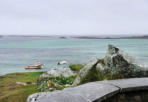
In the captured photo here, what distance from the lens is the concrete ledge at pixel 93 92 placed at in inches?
127

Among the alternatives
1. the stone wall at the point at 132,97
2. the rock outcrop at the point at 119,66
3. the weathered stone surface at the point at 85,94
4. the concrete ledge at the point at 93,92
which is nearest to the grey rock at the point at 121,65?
the rock outcrop at the point at 119,66

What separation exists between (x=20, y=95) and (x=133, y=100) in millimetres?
5278

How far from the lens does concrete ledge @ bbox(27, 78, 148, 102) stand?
3217 mm

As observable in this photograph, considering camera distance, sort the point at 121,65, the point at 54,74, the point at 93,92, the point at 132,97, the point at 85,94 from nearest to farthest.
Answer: the point at 85,94, the point at 93,92, the point at 132,97, the point at 121,65, the point at 54,74

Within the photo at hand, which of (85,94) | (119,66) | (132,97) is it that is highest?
(119,66)

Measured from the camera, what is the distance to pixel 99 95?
3428 mm

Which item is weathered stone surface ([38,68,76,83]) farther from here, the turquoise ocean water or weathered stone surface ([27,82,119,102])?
weathered stone surface ([27,82,119,102])

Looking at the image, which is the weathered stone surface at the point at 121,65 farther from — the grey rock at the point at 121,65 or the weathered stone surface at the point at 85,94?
the weathered stone surface at the point at 85,94

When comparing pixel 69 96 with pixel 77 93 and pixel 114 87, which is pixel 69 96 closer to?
pixel 77 93

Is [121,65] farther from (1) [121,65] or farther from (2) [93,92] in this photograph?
(2) [93,92]

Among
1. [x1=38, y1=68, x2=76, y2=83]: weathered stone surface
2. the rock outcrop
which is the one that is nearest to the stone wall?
the rock outcrop

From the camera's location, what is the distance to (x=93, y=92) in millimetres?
3562

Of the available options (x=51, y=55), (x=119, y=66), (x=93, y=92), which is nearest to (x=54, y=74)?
(x=119, y=66)

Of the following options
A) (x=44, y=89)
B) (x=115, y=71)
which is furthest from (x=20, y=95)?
(x=115, y=71)
